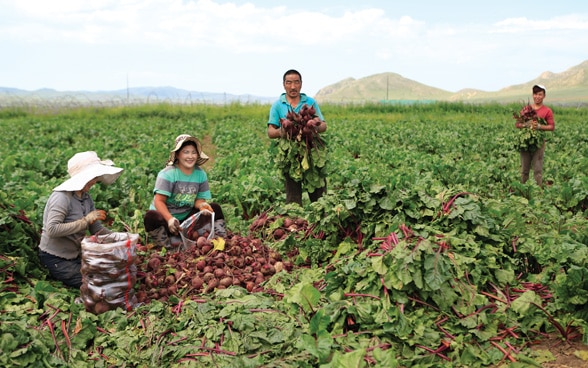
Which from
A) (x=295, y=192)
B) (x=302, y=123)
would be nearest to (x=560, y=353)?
(x=302, y=123)

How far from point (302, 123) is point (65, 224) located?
269 centimetres

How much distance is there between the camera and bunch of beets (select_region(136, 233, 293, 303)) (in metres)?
4.29

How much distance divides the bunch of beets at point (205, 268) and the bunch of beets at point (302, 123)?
1320mm

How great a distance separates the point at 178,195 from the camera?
5.32 meters

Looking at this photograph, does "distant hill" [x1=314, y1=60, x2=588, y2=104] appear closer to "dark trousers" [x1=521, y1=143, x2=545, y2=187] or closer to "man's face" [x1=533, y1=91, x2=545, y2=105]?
"dark trousers" [x1=521, y1=143, x2=545, y2=187]

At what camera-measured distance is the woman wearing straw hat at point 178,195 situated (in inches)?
205

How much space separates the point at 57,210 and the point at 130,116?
2499 centimetres

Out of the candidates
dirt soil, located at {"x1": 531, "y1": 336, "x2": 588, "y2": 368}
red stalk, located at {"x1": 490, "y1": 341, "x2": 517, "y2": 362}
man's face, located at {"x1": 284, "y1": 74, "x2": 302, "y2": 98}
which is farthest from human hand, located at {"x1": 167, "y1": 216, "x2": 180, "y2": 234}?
dirt soil, located at {"x1": 531, "y1": 336, "x2": 588, "y2": 368}

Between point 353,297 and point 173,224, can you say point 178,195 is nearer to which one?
point 173,224

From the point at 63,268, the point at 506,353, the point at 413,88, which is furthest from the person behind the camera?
the point at 413,88

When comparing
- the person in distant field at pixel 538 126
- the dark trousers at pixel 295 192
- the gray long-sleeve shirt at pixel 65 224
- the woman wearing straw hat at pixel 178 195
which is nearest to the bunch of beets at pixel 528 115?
the person in distant field at pixel 538 126

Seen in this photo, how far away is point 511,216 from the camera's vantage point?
4.40 m

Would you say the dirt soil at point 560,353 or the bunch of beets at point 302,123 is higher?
the bunch of beets at point 302,123

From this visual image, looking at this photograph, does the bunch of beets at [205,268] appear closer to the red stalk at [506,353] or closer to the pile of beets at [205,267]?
the pile of beets at [205,267]
